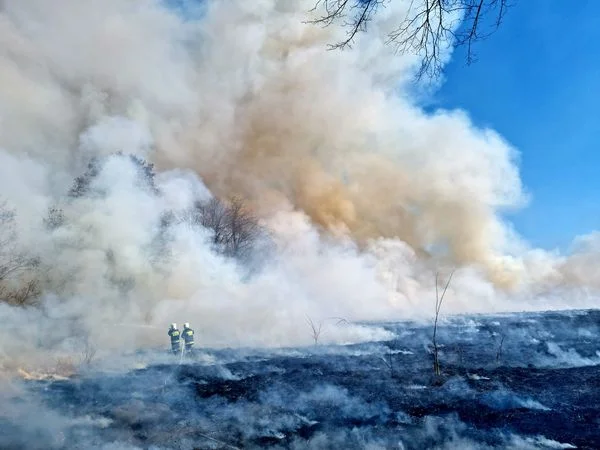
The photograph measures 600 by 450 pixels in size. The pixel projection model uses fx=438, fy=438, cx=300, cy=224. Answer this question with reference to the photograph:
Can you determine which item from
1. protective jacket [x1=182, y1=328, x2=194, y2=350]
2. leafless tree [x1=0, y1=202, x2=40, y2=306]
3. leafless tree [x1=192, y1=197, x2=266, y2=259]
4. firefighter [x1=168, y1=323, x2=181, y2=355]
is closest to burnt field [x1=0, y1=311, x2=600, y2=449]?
firefighter [x1=168, y1=323, x2=181, y2=355]

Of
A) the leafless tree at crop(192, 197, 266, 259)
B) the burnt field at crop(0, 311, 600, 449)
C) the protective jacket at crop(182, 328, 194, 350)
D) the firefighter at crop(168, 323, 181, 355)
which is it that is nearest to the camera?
the burnt field at crop(0, 311, 600, 449)

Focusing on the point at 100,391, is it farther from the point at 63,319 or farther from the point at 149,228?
the point at 149,228

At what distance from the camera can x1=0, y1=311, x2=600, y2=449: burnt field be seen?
617 centimetres

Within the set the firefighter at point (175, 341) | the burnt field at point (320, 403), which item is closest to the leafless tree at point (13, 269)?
the firefighter at point (175, 341)

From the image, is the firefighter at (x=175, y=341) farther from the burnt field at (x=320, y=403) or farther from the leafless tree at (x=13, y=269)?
the leafless tree at (x=13, y=269)

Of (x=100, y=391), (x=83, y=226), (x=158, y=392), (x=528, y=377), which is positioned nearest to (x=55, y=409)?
(x=100, y=391)

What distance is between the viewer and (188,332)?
42.8ft

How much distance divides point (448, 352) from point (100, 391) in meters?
9.10

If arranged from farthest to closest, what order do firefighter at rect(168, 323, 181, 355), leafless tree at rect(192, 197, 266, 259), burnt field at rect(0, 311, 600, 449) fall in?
1. leafless tree at rect(192, 197, 266, 259)
2. firefighter at rect(168, 323, 181, 355)
3. burnt field at rect(0, 311, 600, 449)

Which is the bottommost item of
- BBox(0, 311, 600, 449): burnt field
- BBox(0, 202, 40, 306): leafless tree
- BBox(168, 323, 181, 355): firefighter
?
BBox(0, 311, 600, 449): burnt field

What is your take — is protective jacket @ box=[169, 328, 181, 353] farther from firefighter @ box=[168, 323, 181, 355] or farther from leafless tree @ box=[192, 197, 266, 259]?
leafless tree @ box=[192, 197, 266, 259]

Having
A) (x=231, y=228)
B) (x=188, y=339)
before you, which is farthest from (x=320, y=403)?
(x=231, y=228)

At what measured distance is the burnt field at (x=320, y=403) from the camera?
20.2 ft

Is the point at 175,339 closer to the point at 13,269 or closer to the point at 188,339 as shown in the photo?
the point at 188,339
